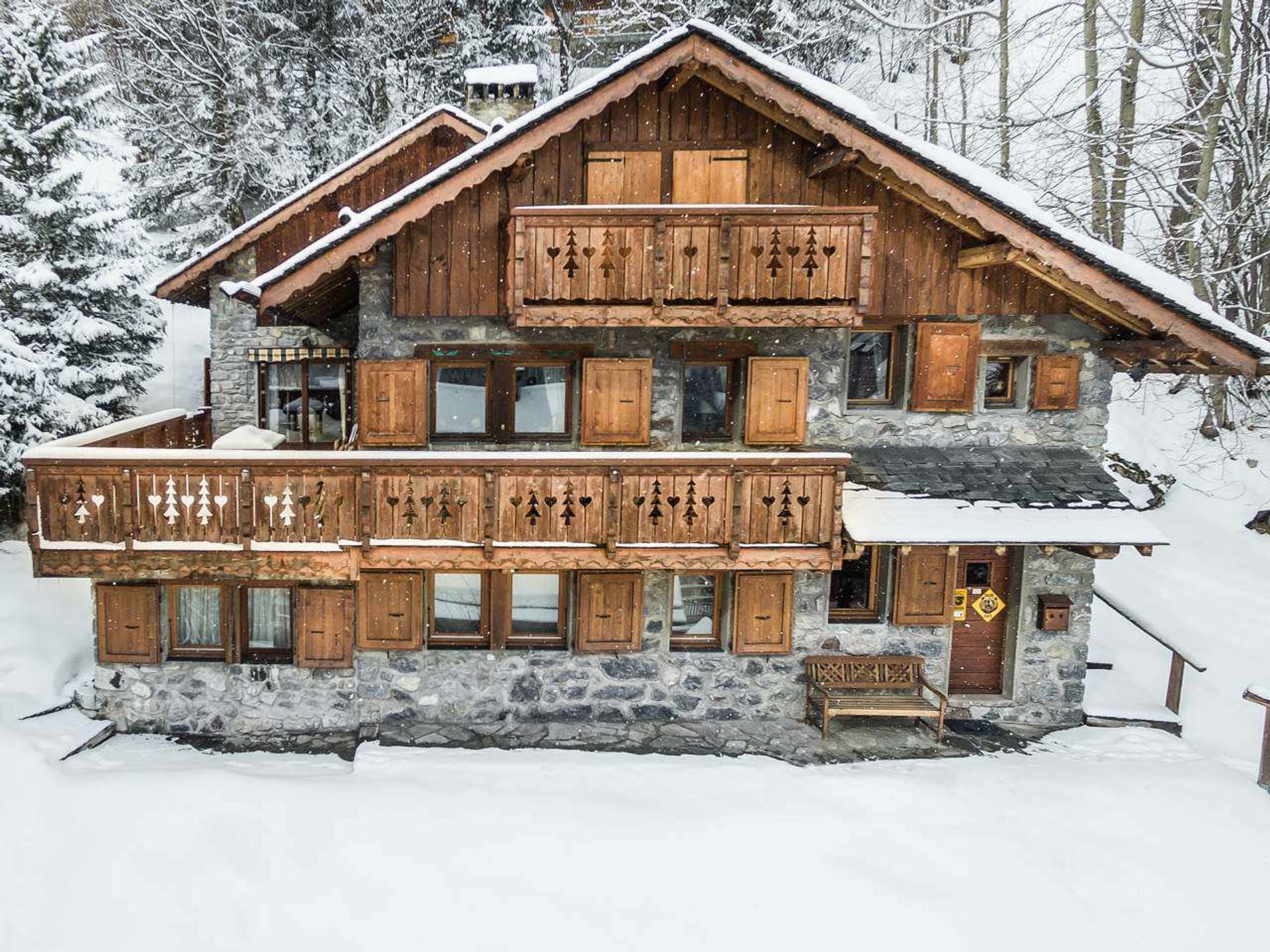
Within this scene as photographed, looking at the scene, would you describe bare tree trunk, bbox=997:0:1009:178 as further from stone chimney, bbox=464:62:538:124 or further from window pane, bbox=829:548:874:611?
stone chimney, bbox=464:62:538:124

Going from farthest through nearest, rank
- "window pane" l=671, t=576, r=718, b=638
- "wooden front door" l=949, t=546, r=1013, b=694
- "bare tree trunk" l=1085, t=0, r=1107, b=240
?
"bare tree trunk" l=1085, t=0, r=1107, b=240, "wooden front door" l=949, t=546, r=1013, b=694, "window pane" l=671, t=576, r=718, b=638

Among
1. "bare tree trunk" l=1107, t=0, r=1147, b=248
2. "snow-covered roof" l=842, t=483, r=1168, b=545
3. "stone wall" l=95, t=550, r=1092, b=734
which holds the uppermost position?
"bare tree trunk" l=1107, t=0, r=1147, b=248

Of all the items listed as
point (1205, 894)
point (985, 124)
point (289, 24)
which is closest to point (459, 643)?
point (1205, 894)

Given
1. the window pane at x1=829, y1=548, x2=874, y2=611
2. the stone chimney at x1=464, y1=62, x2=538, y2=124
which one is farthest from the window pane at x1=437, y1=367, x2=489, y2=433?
the stone chimney at x1=464, y1=62, x2=538, y2=124

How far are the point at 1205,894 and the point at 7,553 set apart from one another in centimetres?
2006

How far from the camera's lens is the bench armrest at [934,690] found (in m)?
10.2

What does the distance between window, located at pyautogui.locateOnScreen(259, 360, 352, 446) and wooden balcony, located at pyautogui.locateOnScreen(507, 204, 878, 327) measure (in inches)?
290

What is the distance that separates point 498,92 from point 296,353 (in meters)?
7.03

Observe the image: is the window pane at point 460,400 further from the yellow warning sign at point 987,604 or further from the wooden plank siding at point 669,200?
the yellow warning sign at point 987,604

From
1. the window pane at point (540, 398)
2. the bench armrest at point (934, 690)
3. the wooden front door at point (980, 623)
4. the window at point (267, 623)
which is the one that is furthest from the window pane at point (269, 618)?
the wooden front door at point (980, 623)

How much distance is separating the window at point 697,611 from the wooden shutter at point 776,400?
2.29 m

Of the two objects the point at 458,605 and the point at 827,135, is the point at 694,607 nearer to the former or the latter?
the point at 458,605

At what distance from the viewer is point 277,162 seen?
21234mm

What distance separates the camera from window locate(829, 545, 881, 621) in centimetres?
1102
